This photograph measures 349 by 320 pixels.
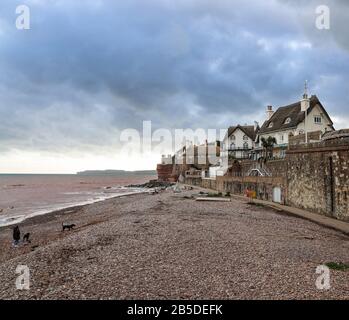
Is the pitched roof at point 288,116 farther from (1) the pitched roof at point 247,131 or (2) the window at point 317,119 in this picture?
(1) the pitched roof at point 247,131

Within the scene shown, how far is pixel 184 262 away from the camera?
10875 mm

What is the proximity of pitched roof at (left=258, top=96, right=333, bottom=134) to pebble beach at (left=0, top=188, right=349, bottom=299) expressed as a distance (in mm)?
30785

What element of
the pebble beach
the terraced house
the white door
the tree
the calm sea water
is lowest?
the calm sea water

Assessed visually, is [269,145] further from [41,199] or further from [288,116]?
[41,199]

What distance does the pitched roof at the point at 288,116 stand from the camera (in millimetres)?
46000

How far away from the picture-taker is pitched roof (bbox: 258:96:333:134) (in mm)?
46000

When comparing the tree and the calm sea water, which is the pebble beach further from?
the tree

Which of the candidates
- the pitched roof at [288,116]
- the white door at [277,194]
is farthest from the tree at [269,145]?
the white door at [277,194]

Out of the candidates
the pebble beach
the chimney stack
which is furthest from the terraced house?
the pebble beach

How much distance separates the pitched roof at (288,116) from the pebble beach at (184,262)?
30.8 m

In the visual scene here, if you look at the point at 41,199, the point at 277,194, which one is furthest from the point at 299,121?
the point at 41,199
